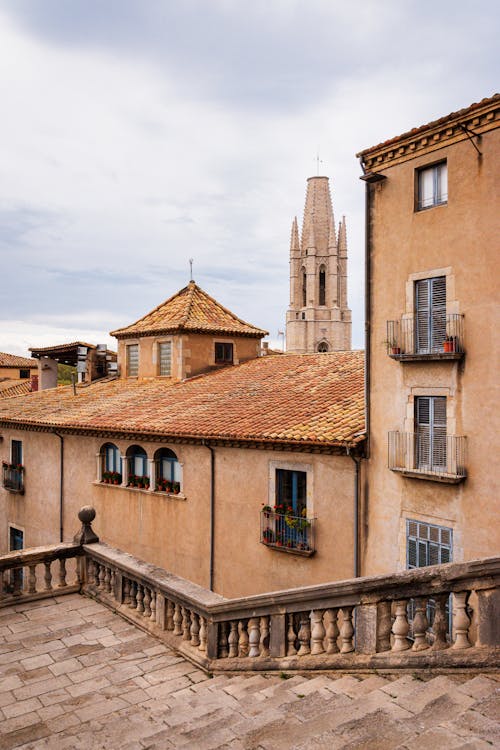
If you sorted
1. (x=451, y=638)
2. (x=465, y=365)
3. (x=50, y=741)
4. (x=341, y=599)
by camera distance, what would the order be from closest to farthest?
1. (x=50, y=741)
2. (x=341, y=599)
3. (x=451, y=638)
4. (x=465, y=365)

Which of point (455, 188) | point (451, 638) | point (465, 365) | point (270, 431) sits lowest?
point (451, 638)

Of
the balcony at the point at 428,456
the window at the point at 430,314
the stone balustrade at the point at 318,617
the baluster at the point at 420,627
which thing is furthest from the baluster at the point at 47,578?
the window at the point at 430,314

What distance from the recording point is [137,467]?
66.6 ft

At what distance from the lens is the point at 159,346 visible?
26891 mm

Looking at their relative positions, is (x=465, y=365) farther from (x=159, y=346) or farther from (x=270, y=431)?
(x=159, y=346)

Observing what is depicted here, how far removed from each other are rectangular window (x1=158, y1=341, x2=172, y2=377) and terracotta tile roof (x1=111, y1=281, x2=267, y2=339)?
639mm

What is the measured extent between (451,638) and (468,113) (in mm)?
10717

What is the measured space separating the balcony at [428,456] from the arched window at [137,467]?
9.16m

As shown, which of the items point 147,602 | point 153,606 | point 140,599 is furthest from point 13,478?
point 153,606

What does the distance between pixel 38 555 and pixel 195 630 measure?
3.90 m

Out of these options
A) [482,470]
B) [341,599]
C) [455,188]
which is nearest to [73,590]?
[341,599]

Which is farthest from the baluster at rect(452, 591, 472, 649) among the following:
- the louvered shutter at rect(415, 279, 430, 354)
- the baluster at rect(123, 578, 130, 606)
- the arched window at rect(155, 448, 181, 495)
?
the arched window at rect(155, 448, 181, 495)

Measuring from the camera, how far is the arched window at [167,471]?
1888cm

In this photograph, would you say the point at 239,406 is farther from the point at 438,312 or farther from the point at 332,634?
the point at 332,634
